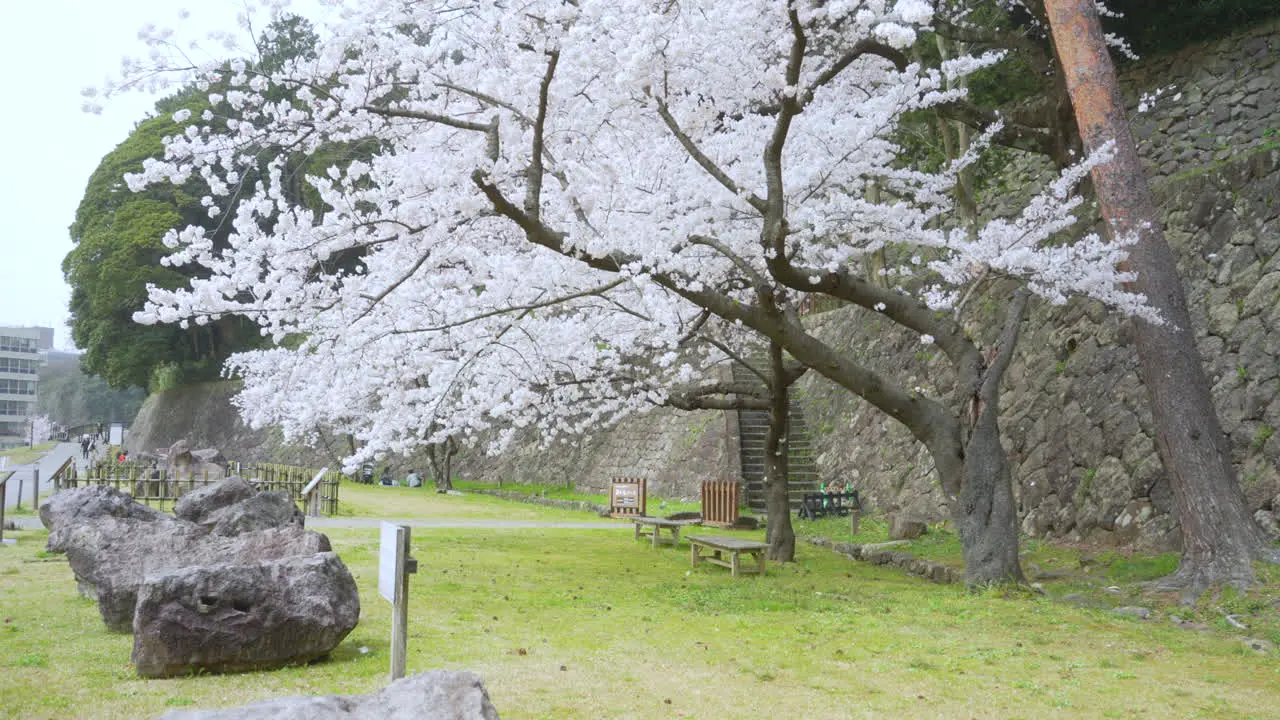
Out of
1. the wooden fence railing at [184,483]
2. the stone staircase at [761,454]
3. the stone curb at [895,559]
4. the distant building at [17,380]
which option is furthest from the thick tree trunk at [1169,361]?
the distant building at [17,380]

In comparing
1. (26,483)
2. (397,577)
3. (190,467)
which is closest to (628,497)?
(190,467)

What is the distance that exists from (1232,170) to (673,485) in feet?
44.3

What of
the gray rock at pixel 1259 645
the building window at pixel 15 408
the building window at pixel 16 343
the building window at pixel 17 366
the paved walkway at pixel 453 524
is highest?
the building window at pixel 16 343

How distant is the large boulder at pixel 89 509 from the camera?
25.8 ft

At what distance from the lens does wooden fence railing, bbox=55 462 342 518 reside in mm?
16719

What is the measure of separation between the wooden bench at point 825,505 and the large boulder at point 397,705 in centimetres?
1453

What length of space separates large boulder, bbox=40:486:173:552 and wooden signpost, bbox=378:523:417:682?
4851mm

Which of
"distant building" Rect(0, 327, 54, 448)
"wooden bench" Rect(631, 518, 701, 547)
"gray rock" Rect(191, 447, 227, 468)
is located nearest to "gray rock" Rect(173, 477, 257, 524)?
"wooden bench" Rect(631, 518, 701, 547)

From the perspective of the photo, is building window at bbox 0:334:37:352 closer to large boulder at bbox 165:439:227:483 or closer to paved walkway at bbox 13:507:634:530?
large boulder at bbox 165:439:227:483

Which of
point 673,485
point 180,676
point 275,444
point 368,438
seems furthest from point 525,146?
point 275,444

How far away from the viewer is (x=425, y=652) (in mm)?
6035

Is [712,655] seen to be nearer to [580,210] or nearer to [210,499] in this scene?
[580,210]

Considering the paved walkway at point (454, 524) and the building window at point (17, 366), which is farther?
the building window at point (17, 366)

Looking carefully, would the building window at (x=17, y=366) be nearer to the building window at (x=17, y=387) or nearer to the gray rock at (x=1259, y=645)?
the building window at (x=17, y=387)
